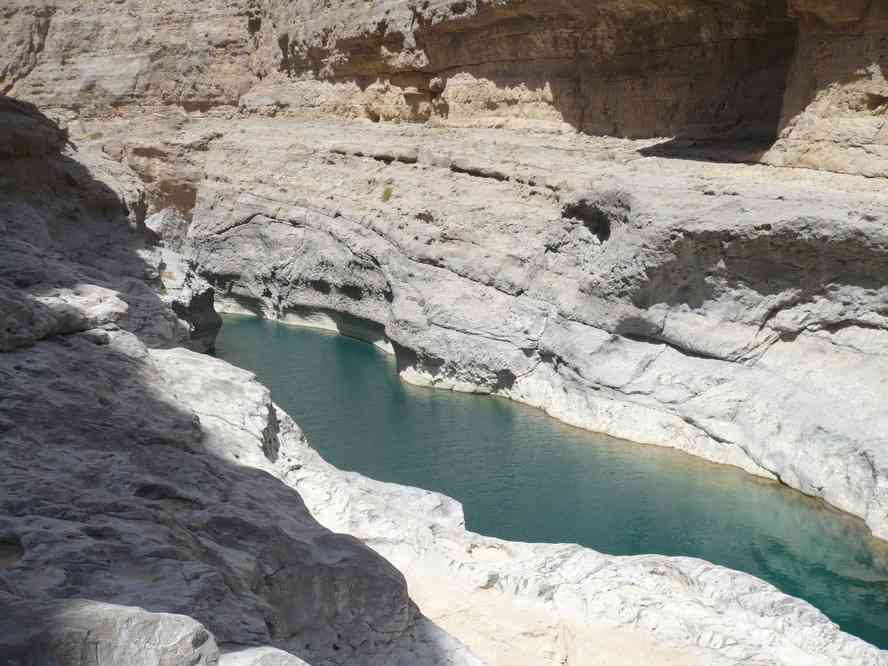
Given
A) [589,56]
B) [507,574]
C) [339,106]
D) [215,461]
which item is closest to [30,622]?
[215,461]

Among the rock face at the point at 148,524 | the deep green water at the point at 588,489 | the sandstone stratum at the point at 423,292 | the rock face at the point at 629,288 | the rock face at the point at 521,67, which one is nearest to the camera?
the rock face at the point at 148,524

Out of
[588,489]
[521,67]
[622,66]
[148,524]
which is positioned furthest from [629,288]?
[148,524]

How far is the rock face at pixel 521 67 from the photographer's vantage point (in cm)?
1291

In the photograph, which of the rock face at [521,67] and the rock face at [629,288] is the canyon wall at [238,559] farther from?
the rock face at [521,67]

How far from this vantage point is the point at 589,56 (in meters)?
17.5

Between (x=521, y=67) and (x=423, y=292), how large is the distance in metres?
5.39

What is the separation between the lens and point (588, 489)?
11859mm

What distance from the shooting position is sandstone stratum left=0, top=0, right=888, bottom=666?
480 cm

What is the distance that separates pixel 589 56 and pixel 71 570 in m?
15.8

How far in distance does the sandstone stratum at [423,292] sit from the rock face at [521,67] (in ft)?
0.22

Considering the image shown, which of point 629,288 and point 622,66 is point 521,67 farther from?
point 629,288

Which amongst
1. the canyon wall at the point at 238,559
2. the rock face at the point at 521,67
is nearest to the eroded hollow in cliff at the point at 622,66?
the rock face at the point at 521,67

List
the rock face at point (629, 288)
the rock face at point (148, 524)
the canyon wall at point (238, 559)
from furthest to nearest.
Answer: the rock face at point (629, 288), the canyon wall at point (238, 559), the rock face at point (148, 524)

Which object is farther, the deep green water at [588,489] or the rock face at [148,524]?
the deep green water at [588,489]
